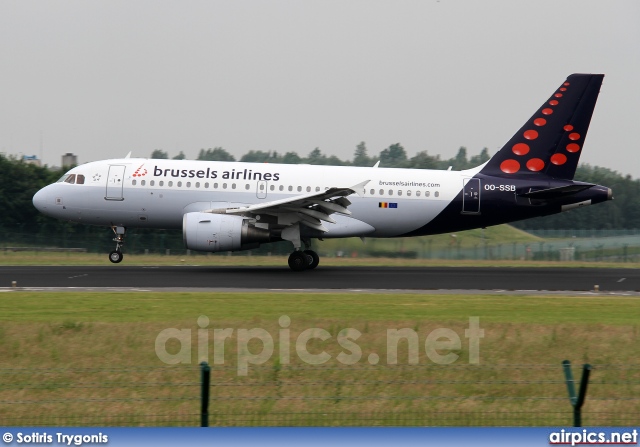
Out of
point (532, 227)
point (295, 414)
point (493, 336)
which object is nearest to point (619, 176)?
point (532, 227)

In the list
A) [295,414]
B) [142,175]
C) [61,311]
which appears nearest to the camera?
[295,414]

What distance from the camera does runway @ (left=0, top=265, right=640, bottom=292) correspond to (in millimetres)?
25578

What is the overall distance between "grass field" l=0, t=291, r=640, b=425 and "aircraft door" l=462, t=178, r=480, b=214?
1004cm

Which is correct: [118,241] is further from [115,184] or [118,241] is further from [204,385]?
[204,385]

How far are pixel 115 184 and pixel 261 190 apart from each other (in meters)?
5.28

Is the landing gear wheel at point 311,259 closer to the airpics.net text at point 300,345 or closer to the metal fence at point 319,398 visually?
the airpics.net text at point 300,345

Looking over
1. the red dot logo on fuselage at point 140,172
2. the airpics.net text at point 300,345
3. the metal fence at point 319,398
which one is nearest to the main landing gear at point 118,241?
the red dot logo on fuselage at point 140,172

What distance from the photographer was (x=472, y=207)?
104 feet

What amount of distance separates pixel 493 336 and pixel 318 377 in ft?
13.9

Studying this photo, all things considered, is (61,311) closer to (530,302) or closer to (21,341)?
(21,341)

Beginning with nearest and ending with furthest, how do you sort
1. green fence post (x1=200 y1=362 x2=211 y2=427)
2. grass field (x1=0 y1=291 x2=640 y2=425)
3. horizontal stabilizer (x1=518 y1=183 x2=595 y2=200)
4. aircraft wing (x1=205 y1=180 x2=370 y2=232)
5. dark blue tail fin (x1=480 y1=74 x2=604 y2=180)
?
green fence post (x1=200 y1=362 x2=211 y2=427), grass field (x1=0 y1=291 x2=640 y2=425), aircraft wing (x1=205 y1=180 x2=370 y2=232), horizontal stabilizer (x1=518 y1=183 x2=595 y2=200), dark blue tail fin (x1=480 y1=74 x2=604 y2=180)

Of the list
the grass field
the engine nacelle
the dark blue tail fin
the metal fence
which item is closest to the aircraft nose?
the engine nacelle

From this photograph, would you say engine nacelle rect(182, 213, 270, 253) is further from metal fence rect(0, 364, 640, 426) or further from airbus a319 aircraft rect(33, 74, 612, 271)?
metal fence rect(0, 364, 640, 426)

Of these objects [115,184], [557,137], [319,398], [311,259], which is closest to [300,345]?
[319,398]
